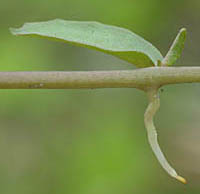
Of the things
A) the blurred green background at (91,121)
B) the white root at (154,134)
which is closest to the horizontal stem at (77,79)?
the white root at (154,134)

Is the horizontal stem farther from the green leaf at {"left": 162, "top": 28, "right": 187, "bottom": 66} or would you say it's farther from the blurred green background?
the blurred green background

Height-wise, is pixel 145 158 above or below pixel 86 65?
below

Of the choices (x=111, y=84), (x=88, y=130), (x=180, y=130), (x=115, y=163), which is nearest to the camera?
(x=111, y=84)

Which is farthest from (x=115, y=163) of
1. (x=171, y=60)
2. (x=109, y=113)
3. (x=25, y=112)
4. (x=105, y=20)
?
(x=171, y=60)

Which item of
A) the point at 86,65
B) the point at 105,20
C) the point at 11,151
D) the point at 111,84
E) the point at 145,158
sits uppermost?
the point at 111,84

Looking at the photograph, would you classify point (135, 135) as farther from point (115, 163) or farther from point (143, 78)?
point (143, 78)

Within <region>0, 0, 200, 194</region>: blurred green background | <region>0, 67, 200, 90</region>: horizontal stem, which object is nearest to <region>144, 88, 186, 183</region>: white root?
<region>0, 67, 200, 90</region>: horizontal stem
